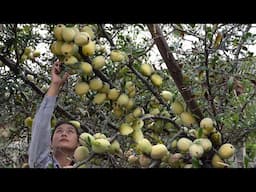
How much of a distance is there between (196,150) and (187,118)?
0.94 feet

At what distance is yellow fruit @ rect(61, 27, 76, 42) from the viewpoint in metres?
1.39

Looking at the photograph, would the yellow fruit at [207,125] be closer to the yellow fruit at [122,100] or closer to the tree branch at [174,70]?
the tree branch at [174,70]

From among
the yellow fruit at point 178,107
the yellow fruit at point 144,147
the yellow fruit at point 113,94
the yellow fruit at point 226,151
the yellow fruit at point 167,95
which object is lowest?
the yellow fruit at point 226,151

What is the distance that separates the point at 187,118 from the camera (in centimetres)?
153

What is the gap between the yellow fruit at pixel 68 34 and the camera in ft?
4.56

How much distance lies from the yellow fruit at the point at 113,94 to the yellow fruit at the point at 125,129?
0.34ft

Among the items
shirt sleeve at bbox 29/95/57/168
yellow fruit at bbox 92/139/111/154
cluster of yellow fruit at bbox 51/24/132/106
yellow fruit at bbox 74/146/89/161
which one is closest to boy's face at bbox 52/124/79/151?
shirt sleeve at bbox 29/95/57/168

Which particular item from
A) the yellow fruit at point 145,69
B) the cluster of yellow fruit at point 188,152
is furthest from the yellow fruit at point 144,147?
the yellow fruit at point 145,69

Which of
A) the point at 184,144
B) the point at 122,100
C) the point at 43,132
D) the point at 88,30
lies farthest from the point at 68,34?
the point at 184,144

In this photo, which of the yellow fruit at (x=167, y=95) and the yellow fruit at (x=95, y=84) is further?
the yellow fruit at (x=167, y=95)

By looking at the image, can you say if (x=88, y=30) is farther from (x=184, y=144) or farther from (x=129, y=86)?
(x=184, y=144)

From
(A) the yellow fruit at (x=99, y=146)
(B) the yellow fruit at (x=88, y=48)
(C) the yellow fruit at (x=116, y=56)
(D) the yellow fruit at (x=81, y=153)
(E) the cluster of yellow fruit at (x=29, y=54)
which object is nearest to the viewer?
(A) the yellow fruit at (x=99, y=146)
